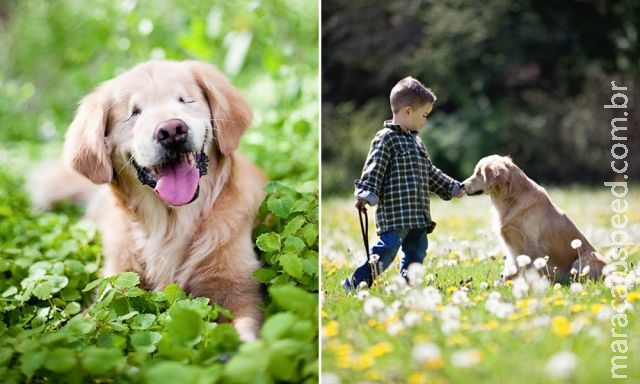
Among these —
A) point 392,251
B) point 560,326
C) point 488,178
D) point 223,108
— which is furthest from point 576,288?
point 223,108

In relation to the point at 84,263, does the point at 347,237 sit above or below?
above

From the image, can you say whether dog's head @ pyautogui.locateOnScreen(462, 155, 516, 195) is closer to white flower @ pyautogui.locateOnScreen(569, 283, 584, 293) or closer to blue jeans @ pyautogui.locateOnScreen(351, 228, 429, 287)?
blue jeans @ pyautogui.locateOnScreen(351, 228, 429, 287)

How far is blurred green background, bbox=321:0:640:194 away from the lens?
22.3ft

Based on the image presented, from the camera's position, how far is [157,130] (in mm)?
2629

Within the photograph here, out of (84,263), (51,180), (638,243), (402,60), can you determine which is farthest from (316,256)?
(402,60)

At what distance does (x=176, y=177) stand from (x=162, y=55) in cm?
299

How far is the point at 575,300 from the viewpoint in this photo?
8.16ft

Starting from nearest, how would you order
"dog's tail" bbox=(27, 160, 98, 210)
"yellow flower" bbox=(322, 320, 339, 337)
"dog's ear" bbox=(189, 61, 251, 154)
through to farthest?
1. "yellow flower" bbox=(322, 320, 339, 337)
2. "dog's ear" bbox=(189, 61, 251, 154)
3. "dog's tail" bbox=(27, 160, 98, 210)

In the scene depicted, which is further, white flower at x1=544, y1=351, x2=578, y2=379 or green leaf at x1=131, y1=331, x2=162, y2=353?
green leaf at x1=131, y1=331, x2=162, y2=353

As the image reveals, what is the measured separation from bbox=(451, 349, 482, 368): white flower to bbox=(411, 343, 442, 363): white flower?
4 cm

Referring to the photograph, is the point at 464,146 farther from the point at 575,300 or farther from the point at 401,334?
the point at 401,334

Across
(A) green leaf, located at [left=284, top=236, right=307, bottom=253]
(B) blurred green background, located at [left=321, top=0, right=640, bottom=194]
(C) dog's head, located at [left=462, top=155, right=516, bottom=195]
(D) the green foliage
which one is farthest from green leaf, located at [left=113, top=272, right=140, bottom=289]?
(B) blurred green background, located at [left=321, top=0, right=640, bottom=194]

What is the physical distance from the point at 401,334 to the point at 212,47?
423cm

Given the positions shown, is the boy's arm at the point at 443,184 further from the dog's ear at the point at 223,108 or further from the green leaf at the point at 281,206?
the dog's ear at the point at 223,108
